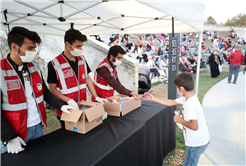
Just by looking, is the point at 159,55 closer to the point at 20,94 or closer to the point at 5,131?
the point at 20,94

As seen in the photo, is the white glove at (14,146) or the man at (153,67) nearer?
the white glove at (14,146)

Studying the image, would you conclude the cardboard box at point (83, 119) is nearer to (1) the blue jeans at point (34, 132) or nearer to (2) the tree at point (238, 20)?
(1) the blue jeans at point (34, 132)

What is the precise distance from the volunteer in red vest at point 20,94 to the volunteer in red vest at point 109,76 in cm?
103

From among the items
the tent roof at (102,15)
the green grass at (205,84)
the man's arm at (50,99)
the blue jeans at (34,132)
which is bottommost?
the green grass at (205,84)

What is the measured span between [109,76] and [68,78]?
2.27 ft

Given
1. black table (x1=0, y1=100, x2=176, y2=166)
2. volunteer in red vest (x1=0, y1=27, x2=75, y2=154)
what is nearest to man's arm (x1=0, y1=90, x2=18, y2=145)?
volunteer in red vest (x1=0, y1=27, x2=75, y2=154)

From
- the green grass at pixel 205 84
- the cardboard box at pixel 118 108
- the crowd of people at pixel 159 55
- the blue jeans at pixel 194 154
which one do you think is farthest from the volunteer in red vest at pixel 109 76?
the green grass at pixel 205 84

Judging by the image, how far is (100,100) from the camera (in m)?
2.30

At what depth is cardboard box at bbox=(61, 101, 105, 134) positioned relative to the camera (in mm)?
1627

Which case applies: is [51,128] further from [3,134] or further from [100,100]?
[3,134]

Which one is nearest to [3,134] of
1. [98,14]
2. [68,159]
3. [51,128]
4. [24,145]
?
[24,145]

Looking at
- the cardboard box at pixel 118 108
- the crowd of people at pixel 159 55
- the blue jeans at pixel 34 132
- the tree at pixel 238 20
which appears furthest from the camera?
the tree at pixel 238 20

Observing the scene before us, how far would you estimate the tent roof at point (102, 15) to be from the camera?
83.0 inches

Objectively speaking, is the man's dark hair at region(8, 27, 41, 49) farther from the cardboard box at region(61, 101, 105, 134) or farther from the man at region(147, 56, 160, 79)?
the man at region(147, 56, 160, 79)
